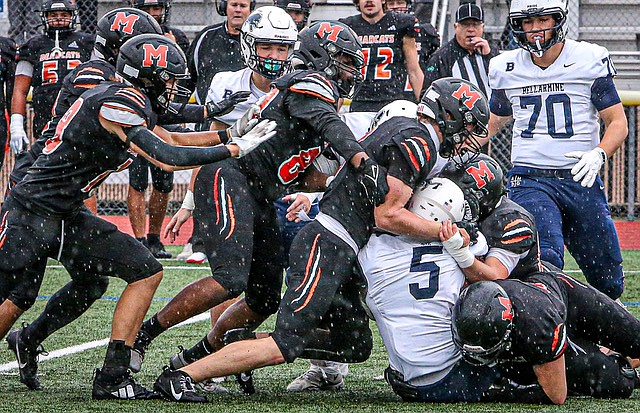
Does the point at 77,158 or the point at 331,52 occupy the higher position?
the point at 331,52

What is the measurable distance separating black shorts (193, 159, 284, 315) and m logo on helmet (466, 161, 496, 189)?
3.28 feet

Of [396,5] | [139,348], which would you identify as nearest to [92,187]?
[139,348]

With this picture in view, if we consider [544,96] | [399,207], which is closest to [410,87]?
[544,96]

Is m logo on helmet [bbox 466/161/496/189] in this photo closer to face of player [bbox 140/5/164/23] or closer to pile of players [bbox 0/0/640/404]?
pile of players [bbox 0/0/640/404]

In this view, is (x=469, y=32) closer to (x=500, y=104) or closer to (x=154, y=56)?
(x=500, y=104)

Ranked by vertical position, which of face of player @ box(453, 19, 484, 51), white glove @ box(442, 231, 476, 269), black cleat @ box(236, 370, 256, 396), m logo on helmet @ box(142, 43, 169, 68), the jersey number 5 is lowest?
black cleat @ box(236, 370, 256, 396)

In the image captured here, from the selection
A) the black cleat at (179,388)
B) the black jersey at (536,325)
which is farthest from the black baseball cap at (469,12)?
the black cleat at (179,388)

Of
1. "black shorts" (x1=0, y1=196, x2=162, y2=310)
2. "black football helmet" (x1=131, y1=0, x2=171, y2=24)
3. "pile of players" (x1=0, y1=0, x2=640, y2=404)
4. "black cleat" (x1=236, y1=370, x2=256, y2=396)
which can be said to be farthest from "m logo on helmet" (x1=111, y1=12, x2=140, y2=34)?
"black football helmet" (x1=131, y1=0, x2=171, y2=24)

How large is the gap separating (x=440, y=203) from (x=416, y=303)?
17.2 inches

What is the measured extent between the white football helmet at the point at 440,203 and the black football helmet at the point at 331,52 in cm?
78

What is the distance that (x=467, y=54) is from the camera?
888 centimetres

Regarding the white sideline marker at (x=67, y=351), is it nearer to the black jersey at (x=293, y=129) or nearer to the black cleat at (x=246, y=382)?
the black cleat at (x=246, y=382)

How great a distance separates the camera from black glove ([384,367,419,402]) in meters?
4.65

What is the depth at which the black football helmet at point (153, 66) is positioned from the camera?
4.75m
